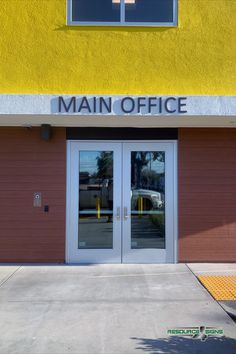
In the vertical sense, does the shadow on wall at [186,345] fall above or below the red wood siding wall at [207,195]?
below

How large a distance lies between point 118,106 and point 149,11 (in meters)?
2.13

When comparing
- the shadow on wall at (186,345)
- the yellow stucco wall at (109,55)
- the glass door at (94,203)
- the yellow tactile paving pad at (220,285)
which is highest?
the yellow stucco wall at (109,55)

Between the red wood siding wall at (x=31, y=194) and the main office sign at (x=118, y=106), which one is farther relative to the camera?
the red wood siding wall at (x=31, y=194)

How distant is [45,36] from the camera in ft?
28.7

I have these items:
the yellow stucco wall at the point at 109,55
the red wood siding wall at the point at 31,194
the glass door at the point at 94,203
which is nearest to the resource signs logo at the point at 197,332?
the glass door at the point at 94,203

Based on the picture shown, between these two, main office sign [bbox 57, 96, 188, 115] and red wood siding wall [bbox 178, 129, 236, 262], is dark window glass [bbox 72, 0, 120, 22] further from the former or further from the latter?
red wood siding wall [bbox 178, 129, 236, 262]

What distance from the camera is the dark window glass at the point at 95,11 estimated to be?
895 centimetres

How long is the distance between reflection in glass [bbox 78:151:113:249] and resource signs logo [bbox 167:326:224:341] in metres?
4.30

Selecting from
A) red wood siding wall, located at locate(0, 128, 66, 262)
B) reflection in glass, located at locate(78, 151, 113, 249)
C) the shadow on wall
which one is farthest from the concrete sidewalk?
reflection in glass, located at locate(78, 151, 113, 249)

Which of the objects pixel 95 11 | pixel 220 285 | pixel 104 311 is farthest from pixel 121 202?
pixel 95 11

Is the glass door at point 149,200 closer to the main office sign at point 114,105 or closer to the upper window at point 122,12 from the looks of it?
the main office sign at point 114,105

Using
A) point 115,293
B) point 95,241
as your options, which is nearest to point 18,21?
point 95,241

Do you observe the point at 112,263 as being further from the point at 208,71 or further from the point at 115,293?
the point at 208,71

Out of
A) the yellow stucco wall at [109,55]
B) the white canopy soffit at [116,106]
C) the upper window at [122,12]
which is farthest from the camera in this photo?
the upper window at [122,12]
